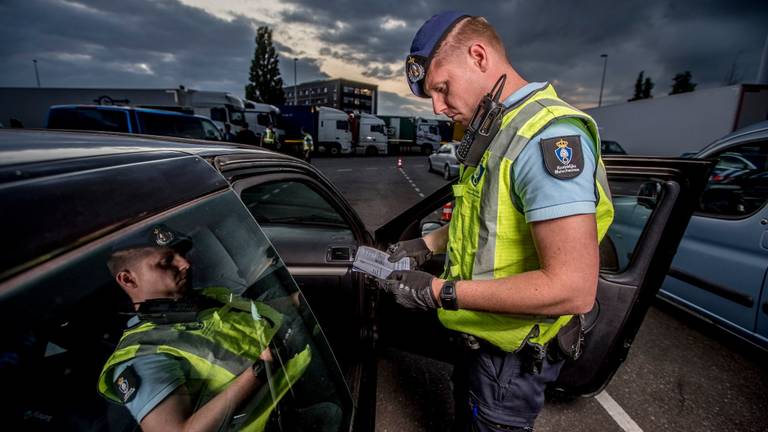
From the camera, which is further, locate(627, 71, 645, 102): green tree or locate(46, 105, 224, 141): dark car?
locate(627, 71, 645, 102): green tree

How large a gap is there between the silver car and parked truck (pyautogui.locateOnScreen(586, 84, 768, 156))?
7040 mm

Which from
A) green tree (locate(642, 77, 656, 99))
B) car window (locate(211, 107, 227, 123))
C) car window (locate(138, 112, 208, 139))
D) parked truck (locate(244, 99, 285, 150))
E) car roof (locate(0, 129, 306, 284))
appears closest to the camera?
car roof (locate(0, 129, 306, 284))

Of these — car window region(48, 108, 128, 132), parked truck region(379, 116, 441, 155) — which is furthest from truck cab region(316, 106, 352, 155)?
car window region(48, 108, 128, 132)

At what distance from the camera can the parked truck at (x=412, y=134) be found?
96.0 ft

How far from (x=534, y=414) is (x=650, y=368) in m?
2.02

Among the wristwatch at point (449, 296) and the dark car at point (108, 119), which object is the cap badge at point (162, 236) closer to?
the wristwatch at point (449, 296)

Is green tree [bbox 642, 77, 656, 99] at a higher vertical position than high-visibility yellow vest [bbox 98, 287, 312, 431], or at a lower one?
higher

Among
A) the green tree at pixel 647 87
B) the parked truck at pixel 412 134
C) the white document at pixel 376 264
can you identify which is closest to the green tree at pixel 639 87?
the green tree at pixel 647 87

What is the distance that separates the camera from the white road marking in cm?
201

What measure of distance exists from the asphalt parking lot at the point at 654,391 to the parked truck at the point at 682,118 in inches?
393

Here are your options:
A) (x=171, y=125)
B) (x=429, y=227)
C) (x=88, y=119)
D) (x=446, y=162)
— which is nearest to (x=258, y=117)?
(x=171, y=125)

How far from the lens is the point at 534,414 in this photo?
47.1 inches

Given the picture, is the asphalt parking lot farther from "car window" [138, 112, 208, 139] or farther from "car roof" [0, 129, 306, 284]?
"car window" [138, 112, 208, 139]

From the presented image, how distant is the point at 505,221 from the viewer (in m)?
0.97
